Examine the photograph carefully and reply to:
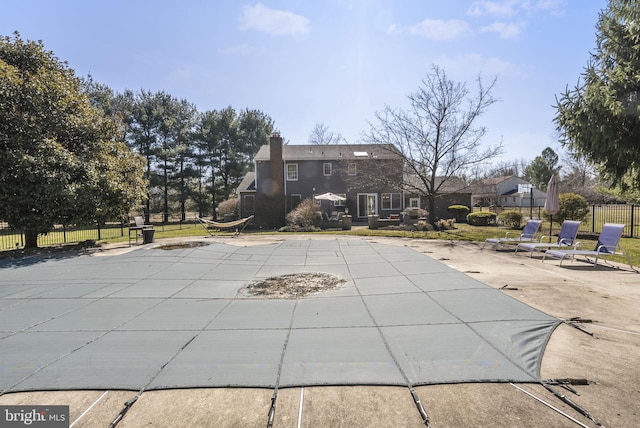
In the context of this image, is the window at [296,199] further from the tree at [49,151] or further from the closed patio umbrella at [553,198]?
the closed patio umbrella at [553,198]

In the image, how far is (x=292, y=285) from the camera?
21.1 ft

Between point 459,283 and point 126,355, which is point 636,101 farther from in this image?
point 126,355

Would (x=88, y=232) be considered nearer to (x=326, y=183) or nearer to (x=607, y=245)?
(x=326, y=183)

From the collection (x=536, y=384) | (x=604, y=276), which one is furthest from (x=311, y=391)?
(x=604, y=276)

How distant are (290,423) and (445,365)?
1.55 metres

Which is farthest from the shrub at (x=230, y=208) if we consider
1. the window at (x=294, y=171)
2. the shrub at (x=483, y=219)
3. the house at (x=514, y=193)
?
the house at (x=514, y=193)

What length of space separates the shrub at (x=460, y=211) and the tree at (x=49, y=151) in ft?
72.7

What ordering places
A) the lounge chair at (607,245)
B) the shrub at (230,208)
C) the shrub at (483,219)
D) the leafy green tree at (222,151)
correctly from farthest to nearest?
the leafy green tree at (222,151)
the shrub at (230,208)
the shrub at (483,219)
the lounge chair at (607,245)

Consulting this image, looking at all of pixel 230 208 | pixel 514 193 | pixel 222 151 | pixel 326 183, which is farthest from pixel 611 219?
pixel 514 193

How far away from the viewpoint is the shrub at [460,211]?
26.4m

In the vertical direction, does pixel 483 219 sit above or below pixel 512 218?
below

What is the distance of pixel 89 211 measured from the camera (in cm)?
1176

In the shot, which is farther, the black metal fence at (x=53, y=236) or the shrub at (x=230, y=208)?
the shrub at (x=230, y=208)

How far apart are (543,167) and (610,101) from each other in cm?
5280
